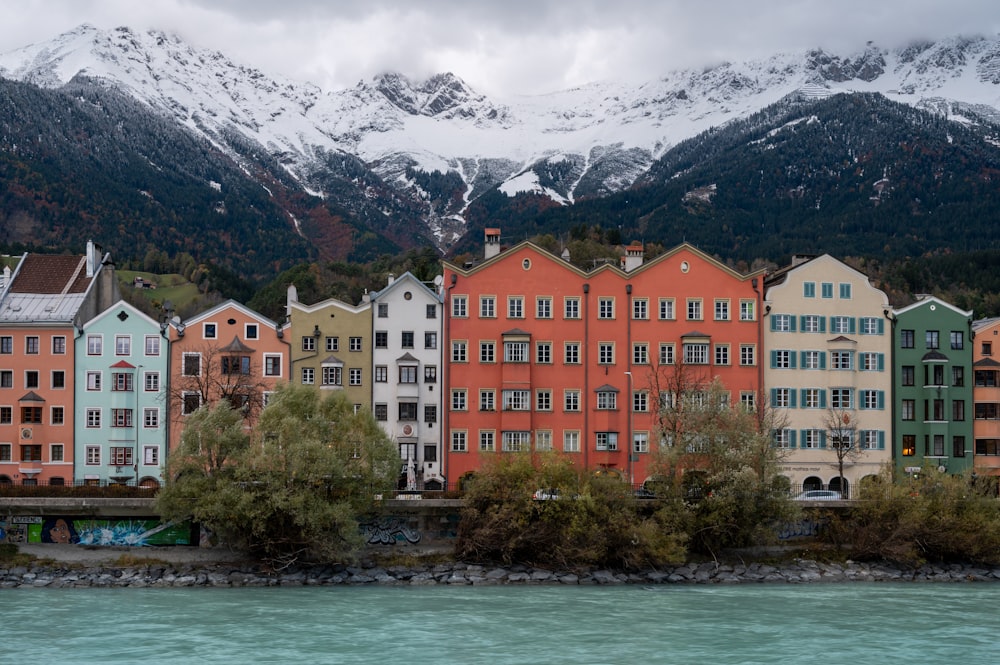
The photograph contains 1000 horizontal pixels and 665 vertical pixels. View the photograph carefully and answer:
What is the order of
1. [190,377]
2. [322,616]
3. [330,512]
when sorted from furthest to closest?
[190,377]
[330,512]
[322,616]

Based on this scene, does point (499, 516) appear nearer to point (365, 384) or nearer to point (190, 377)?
point (365, 384)

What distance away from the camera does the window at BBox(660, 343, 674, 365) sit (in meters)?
79.8

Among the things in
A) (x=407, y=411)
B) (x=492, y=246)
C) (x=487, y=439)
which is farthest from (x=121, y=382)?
(x=492, y=246)

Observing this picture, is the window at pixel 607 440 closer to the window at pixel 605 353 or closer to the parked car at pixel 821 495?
the window at pixel 605 353

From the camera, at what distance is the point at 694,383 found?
77188 millimetres

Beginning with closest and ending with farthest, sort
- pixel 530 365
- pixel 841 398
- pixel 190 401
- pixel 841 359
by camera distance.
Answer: pixel 190 401, pixel 530 365, pixel 841 398, pixel 841 359

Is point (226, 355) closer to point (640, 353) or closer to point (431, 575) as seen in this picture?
point (431, 575)

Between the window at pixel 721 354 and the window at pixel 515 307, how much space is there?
12832mm

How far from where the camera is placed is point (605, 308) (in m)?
79.8

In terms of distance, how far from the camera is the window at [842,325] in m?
81.7

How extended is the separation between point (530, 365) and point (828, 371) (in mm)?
19703

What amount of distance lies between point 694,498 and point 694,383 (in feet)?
45.4

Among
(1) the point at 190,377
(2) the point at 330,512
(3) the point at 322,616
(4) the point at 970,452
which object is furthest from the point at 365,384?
(4) the point at 970,452

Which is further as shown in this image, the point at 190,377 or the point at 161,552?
the point at 190,377
